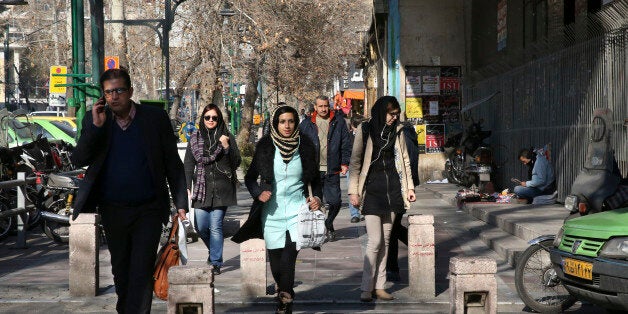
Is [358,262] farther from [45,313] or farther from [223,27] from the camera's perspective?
[223,27]

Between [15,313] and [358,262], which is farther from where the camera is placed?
[358,262]

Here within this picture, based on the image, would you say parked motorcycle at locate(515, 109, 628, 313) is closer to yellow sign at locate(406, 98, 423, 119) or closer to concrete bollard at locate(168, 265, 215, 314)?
concrete bollard at locate(168, 265, 215, 314)

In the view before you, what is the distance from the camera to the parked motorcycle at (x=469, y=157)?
67.0ft

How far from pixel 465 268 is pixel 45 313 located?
3.79 m

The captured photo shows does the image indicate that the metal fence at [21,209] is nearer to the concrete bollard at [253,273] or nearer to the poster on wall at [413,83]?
the concrete bollard at [253,273]

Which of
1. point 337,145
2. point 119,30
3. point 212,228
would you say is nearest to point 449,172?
point 119,30

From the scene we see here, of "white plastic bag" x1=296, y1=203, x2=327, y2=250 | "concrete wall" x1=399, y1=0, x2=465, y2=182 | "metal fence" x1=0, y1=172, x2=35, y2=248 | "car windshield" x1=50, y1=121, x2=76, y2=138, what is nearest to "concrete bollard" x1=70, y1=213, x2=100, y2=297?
"white plastic bag" x1=296, y1=203, x2=327, y2=250

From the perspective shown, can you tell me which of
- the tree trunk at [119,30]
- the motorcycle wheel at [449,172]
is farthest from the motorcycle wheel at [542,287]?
the tree trunk at [119,30]

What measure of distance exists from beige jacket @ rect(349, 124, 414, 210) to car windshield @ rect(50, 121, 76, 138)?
1744 cm

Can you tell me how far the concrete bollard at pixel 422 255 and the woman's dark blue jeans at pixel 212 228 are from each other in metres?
2.25

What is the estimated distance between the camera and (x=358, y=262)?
11938mm

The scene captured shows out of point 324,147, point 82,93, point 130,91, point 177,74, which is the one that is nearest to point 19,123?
point 82,93

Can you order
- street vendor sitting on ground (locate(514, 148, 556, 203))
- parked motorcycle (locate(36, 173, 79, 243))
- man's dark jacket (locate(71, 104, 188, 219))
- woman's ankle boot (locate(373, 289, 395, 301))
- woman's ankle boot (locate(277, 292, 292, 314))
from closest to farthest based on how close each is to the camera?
man's dark jacket (locate(71, 104, 188, 219)) < woman's ankle boot (locate(277, 292, 292, 314)) < woman's ankle boot (locate(373, 289, 395, 301)) < parked motorcycle (locate(36, 173, 79, 243)) < street vendor sitting on ground (locate(514, 148, 556, 203))

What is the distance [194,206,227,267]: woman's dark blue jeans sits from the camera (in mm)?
10750
